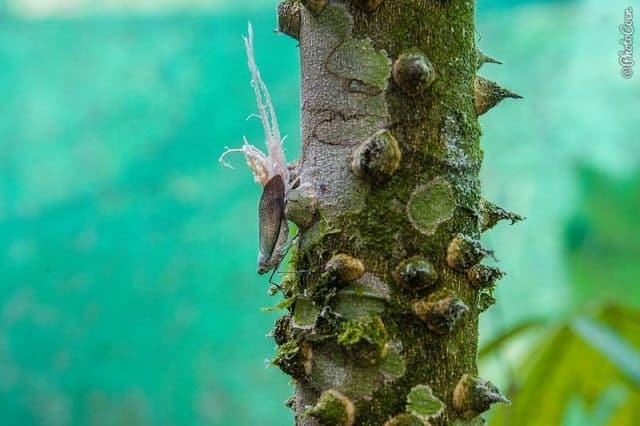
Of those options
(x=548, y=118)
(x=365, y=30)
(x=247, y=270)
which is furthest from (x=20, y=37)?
(x=365, y=30)

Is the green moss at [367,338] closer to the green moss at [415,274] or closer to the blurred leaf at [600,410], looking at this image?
the green moss at [415,274]

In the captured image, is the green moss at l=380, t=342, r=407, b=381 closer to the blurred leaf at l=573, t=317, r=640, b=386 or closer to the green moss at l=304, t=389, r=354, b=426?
the green moss at l=304, t=389, r=354, b=426

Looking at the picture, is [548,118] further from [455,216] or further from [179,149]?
[455,216]

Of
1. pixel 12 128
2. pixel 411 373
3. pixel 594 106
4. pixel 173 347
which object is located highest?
pixel 12 128

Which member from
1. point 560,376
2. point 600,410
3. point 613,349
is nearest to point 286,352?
point 613,349

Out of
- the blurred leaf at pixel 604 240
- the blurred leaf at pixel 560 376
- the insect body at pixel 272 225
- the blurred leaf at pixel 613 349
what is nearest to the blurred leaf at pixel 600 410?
the blurred leaf at pixel 604 240

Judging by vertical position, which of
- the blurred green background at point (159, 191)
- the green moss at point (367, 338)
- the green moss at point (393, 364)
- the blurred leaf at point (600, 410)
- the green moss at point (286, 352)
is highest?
the blurred green background at point (159, 191)

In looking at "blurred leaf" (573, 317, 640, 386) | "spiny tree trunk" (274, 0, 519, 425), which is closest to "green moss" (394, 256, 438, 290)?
"spiny tree trunk" (274, 0, 519, 425)
